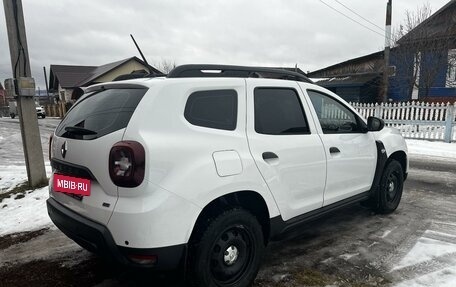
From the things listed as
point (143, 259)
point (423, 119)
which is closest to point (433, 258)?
point (143, 259)

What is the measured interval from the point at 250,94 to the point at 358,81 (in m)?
20.0

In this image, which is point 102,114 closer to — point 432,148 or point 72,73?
point 432,148

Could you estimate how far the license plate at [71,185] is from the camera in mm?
2472

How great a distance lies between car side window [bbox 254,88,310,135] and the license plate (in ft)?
4.52

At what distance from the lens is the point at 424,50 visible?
55.9 feet

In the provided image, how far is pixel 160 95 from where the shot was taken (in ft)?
7.82

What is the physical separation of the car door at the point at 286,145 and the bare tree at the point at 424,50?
16839mm

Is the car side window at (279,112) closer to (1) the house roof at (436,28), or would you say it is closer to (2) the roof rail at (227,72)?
(2) the roof rail at (227,72)

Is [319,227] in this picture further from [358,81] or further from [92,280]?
[358,81]

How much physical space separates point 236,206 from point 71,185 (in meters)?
1.27

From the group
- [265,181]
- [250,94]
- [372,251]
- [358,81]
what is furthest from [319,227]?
[358,81]

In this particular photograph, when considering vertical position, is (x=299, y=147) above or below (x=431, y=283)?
above

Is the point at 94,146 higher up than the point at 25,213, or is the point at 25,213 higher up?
the point at 94,146

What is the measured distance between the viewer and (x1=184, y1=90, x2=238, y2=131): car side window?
98.7 inches
